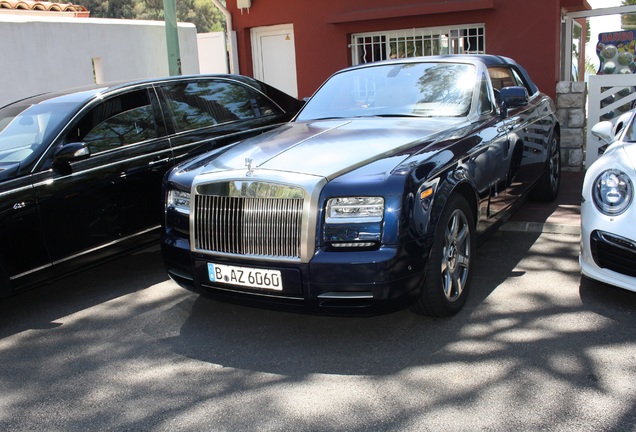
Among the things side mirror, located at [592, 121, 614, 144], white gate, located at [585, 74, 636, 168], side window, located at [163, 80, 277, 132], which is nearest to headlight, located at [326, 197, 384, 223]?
side window, located at [163, 80, 277, 132]

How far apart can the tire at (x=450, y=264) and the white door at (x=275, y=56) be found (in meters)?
8.58

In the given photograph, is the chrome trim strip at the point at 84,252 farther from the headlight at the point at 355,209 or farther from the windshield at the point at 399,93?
the headlight at the point at 355,209

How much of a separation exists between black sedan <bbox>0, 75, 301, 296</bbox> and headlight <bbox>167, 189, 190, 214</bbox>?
14cm

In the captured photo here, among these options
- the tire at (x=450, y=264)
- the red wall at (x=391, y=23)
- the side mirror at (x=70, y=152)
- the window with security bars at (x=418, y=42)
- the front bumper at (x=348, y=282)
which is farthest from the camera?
the window with security bars at (x=418, y=42)

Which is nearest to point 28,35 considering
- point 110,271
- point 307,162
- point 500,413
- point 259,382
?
point 110,271

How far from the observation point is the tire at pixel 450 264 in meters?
3.93

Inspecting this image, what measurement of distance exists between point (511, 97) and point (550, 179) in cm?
205

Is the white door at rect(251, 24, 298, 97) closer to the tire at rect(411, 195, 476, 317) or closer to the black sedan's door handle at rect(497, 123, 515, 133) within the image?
the black sedan's door handle at rect(497, 123, 515, 133)

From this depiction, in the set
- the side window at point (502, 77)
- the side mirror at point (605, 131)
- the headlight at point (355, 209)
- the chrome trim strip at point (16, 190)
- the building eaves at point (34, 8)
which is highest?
A: the building eaves at point (34, 8)

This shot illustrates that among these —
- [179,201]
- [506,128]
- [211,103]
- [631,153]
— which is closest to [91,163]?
[179,201]

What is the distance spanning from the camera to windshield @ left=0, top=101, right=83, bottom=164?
493 centimetres

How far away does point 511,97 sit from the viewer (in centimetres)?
534

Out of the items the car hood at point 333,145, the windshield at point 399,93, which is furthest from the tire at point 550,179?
the car hood at point 333,145

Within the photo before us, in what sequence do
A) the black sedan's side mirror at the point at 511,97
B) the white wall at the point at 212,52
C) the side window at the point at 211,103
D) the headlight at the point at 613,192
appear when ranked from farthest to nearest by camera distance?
the white wall at the point at 212,52 → the side window at the point at 211,103 → the black sedan's side mirror at the point at 511,97 → the headlight at the point at 613,192
